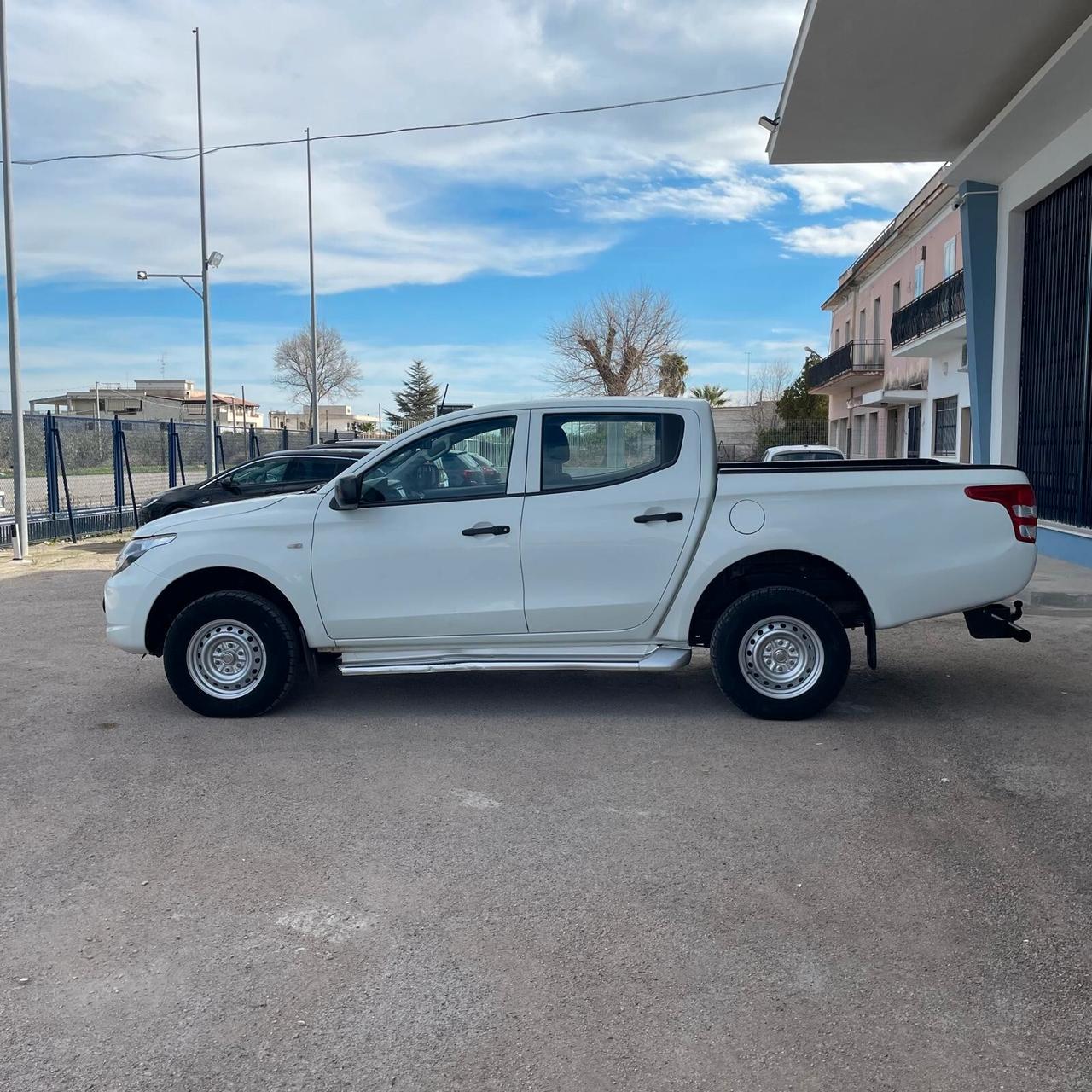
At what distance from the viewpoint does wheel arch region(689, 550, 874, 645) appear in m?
6.38

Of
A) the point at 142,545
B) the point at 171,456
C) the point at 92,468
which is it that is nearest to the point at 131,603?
the point at 142,545

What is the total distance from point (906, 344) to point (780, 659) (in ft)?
73.1

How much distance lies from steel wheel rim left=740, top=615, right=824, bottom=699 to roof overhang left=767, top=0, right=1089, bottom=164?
23.8 ft

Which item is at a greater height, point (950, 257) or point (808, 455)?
point (950, 257)

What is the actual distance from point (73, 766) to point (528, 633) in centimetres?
264

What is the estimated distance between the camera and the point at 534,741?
6070mm

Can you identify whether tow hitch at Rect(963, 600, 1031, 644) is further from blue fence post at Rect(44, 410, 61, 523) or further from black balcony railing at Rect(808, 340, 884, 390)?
black balcony railing at Rect(808, 340, 884, 390)

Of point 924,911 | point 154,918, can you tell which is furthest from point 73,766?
point 924,911

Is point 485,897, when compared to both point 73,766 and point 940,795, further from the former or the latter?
point 73,766

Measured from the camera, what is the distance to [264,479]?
15.8 metres

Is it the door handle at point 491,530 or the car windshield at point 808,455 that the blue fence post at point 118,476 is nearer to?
the car windshield at point 808,455

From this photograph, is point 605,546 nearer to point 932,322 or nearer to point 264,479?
point 264,479

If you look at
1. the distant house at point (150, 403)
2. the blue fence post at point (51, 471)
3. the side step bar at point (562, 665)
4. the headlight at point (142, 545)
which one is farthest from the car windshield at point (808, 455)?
the distant house at point (150, 403)

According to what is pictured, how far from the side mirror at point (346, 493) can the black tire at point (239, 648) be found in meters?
0.76
